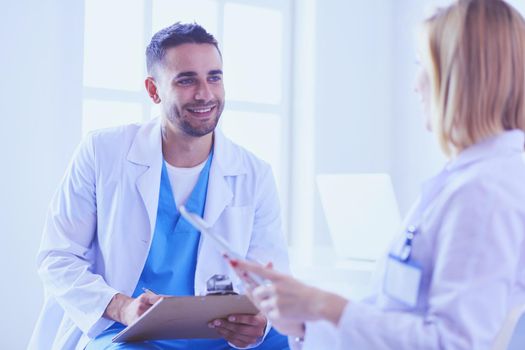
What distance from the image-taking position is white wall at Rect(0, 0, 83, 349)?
2781 mm

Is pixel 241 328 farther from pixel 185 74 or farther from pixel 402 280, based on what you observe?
pixel 185 74

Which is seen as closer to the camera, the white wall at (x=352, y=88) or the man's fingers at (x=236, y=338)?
the man's fingers at (x=236, y=338)

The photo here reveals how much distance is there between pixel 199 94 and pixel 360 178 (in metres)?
0.86

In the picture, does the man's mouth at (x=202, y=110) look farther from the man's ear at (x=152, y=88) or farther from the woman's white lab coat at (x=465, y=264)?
the woman's white lab coat at (x=465, y=264)

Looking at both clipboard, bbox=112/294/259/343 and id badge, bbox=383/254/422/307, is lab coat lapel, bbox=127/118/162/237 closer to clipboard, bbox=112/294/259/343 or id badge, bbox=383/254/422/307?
clipboard, bbox=112/294/259/343

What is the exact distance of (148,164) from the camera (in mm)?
1884

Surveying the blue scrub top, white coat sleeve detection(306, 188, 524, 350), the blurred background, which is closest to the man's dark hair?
the blue scrub top

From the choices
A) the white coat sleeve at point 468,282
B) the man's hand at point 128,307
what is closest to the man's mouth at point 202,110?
the man's hand at point 128,307

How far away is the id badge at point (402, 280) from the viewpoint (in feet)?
3.09

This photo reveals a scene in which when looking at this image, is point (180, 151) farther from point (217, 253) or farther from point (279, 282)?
point (279, 282)

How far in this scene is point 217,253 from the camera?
1.83 meters

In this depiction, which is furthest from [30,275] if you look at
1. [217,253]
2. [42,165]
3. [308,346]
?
[308,346]

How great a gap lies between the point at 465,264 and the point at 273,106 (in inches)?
109

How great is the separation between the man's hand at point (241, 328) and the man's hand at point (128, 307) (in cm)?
16
